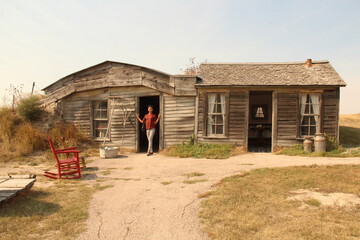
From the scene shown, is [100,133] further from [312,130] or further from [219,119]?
[312,130]

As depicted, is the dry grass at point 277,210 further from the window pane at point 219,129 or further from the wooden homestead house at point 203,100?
the window pane at point 219,129

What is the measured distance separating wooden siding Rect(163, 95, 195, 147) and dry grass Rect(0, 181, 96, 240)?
5480 mm

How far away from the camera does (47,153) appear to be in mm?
9555

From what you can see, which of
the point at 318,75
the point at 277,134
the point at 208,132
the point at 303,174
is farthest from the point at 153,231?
the point at 318,75

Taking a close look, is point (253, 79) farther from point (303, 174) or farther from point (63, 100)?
point (63, 100)

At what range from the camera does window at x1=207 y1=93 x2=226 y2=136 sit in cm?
1058

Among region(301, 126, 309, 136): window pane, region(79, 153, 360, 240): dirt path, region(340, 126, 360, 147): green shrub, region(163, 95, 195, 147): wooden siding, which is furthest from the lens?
region(340, 126, 360, 147): green shrub

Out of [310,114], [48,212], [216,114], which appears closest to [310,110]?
[310,114]

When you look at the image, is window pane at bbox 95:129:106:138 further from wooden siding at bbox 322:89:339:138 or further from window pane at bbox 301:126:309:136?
wooden siding at bbox 322:89:339:138

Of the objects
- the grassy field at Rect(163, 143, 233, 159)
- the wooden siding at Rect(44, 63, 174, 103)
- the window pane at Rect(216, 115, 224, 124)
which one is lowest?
the grassy field at Rect(163, 143, 233, 159)

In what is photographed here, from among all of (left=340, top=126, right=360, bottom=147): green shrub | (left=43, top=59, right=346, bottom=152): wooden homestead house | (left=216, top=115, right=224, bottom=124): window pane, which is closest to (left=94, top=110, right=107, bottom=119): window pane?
(left=43, top=59, right=346, bottom=152): wooden homestead house

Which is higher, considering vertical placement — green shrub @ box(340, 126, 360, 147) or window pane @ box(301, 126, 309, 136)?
window pane @ box(301, 126, 309, 136)

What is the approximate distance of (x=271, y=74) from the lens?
1097 cm

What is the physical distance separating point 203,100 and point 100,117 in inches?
203
